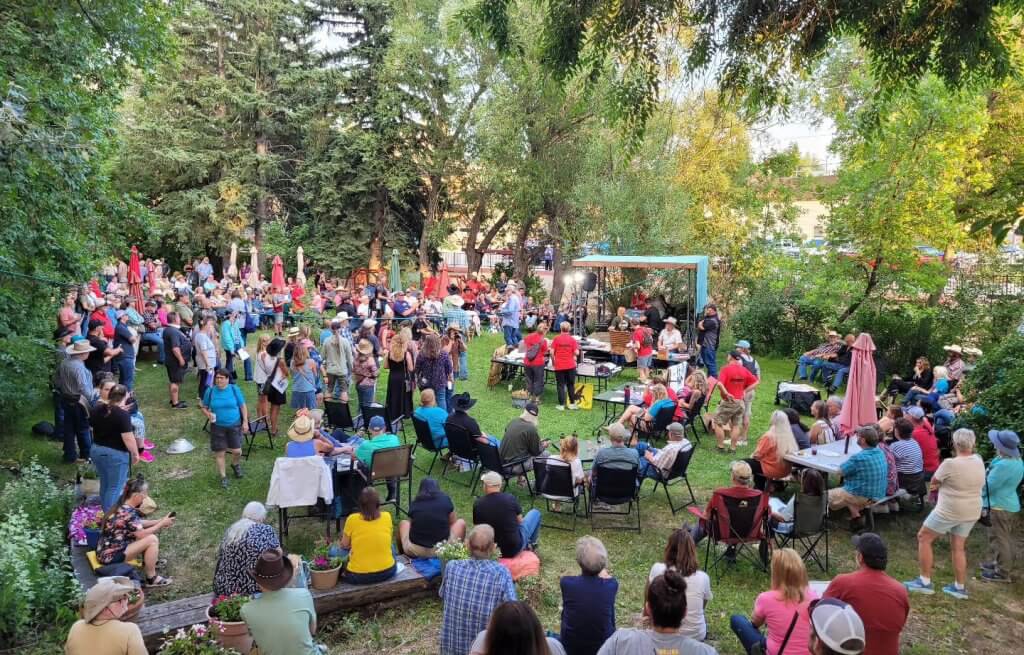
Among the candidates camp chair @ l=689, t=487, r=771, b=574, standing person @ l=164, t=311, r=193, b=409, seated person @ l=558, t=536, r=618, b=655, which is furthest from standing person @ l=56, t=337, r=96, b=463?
camp chair @ l=689, t=487, r=771, b=574

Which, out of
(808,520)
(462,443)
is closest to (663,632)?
(808,520)

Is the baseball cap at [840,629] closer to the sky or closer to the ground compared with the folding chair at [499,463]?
closer to the sky

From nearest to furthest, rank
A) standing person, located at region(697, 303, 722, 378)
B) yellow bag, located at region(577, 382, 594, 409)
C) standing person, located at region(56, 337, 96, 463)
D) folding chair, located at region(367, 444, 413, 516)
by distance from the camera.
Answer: folding chair, located at region(367, 444, 413, 516) → standing person, located at region(56, 337, 96, 463) → yellow bag, located at region(577, 382, 594, 409) → standing person, located at region(697, 303, 722, 378)

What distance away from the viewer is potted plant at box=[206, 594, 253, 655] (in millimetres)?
4219

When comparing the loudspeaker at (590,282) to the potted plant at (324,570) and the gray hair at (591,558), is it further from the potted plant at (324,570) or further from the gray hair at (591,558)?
the gray hair at (591,558)

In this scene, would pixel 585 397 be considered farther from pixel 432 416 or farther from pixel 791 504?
pixel 791 504

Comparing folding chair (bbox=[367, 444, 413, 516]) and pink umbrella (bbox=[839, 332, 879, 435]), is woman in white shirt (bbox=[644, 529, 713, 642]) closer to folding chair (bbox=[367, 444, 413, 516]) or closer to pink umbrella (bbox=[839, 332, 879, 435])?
folding chair (bbox=[367, 444, 413, 516])

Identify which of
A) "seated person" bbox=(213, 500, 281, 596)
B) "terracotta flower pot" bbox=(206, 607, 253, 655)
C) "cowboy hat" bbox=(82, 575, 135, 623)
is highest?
"cowboy hat" bbox=(82, 575, 135, 623)

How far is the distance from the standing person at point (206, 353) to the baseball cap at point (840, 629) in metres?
8.47

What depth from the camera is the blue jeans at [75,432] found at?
26.3 feet

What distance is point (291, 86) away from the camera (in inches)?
1065

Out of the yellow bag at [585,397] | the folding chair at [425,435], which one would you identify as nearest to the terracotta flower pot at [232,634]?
the folding chair at [425,435]

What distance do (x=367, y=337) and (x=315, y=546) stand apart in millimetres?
4758

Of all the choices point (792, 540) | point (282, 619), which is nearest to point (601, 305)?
point (792, 540)
